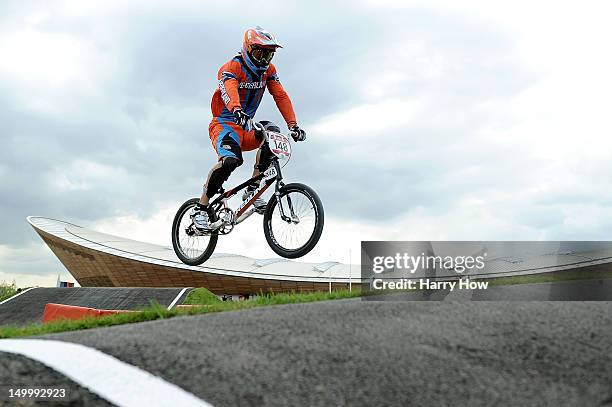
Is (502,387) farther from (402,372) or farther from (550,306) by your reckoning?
(550,306)

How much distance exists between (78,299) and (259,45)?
1054 inches

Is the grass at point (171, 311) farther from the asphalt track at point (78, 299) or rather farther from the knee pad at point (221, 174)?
the asphalt track at point (78, 299)

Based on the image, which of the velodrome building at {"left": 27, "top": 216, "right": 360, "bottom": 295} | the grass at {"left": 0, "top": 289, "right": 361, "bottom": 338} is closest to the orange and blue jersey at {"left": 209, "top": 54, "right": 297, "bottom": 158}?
the grass at {"left": 0, "top": 289, "right": 361, "bottom": 338}

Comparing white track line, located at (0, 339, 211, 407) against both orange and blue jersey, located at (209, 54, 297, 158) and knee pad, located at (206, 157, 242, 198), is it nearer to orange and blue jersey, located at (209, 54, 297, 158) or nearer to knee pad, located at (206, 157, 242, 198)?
knee pad, located at (206, 157, 242, 198)

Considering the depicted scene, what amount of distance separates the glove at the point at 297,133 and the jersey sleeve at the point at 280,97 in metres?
0.22

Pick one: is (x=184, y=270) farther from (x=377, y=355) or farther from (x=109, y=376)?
(x=377, y=355)

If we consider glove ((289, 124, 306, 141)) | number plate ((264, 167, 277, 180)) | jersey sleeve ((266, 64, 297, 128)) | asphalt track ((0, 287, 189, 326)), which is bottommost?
asphalt track ((0, 287, 189, 326))

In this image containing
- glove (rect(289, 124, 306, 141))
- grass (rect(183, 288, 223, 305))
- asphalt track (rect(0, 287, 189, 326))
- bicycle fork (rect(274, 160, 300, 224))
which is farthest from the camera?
asphalt track (rect(0, 287, 189, 326))

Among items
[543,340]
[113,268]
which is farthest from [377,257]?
[113,268]

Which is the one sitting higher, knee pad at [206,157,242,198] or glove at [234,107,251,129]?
glove at [234,107,251,129]

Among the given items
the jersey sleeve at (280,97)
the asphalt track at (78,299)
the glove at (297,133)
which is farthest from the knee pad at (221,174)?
the asphalt track at (78,299)

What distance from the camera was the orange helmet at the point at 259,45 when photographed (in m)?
11.5

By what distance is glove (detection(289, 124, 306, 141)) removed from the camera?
12.0 metres

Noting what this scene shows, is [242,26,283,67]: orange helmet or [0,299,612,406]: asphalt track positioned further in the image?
[242,26,283,67]: orange helmet
